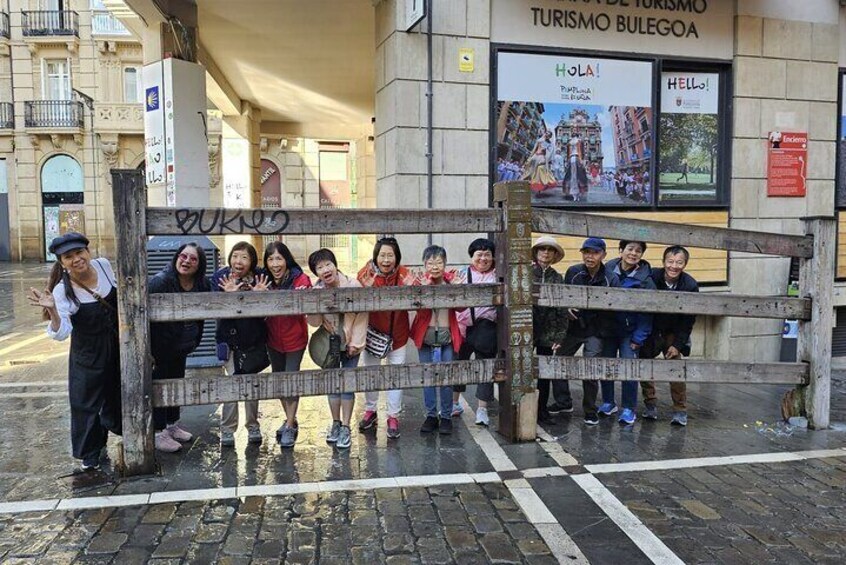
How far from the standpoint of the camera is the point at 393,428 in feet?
16.6

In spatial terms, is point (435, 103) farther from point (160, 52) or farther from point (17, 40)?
point (17, 40)

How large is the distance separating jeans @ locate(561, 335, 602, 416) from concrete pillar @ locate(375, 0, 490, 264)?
1.90m

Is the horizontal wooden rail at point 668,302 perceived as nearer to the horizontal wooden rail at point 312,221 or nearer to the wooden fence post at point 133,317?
the horizontal wooden rail at point 312,221

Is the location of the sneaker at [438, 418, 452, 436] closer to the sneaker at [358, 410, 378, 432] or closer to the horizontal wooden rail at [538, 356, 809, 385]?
the sneaker at [358, 410, 378, 432]

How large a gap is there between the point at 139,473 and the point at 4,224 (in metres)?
29.9

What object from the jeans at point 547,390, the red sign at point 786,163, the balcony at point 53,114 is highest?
the balcony at point 53,114

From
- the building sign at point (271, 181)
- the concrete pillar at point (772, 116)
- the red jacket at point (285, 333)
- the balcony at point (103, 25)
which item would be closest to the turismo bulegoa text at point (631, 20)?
the concrete pillar at point (772, 116)

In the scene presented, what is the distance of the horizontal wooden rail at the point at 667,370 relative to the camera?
→ 497 cm

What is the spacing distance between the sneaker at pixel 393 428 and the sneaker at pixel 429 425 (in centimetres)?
22

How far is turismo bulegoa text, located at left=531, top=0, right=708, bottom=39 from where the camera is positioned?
730 centimetres

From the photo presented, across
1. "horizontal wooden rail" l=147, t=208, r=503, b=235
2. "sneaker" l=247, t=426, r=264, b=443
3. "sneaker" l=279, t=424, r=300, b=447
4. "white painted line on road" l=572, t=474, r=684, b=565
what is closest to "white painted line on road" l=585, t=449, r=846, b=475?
"white painted line on road" l=572, t=474, r=684, b=565

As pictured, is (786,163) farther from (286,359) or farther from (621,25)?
(286,359)

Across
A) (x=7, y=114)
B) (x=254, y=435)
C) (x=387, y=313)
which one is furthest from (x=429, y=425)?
(x=7, y=114)

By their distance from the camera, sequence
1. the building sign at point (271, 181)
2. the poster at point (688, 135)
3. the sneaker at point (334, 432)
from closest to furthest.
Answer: the sneaker at point (334, 432) < the poster at point (688, 135) < the building sign at point (271, 181)
